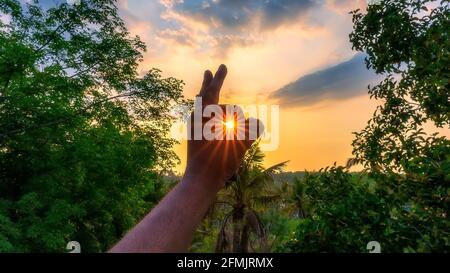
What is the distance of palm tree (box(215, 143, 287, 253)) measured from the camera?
21828 millimetres

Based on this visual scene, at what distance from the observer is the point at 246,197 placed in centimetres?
2262

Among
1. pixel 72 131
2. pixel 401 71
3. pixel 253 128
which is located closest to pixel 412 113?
pixel 401 71

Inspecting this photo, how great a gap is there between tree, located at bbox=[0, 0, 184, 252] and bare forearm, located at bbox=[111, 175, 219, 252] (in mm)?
12163

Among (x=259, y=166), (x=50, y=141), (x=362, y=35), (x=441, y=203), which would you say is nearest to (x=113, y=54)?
(x=50, y=141)

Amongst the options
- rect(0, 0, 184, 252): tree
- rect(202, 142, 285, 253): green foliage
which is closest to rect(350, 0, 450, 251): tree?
rect(0, 0, 184, 252): tree

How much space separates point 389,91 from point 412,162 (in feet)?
8.02

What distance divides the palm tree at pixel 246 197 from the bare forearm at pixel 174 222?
792 inches

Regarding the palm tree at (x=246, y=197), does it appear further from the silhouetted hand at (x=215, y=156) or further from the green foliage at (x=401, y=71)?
the silhouetted hand at (x=215, y=156)

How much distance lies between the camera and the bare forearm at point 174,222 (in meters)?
1.87

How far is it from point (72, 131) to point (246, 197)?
11.1 meters

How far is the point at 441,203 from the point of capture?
13.0 feet

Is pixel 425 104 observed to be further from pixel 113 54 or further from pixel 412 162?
pixel 113 54

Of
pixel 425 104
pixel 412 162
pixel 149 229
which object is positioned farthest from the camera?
pixel 425 104

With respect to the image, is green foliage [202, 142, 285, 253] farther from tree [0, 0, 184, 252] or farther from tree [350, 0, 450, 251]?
tree [350, 0, 450, 251]
